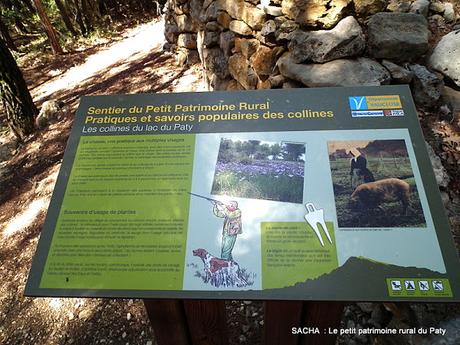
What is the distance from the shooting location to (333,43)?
7.18 ft

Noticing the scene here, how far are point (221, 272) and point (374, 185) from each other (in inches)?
26.2

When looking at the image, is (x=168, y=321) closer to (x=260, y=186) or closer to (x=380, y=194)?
(x=260, y=186)

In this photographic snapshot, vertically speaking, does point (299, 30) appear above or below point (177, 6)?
above

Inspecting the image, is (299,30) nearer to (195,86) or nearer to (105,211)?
(105,211)

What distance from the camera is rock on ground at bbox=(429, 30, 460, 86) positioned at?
217 centimetres

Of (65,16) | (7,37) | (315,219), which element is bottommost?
(65,16)

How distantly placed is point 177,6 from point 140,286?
16.9 ft

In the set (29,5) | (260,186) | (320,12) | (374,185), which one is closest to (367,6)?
(320,12)

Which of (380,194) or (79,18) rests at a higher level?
(380,194)

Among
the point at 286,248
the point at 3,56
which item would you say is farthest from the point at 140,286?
the point at 3,56

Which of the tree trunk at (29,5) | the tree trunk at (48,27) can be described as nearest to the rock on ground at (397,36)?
the tree trunk at (48,27)

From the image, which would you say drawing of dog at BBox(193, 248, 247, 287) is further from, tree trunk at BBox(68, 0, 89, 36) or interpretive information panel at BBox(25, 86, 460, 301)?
tree trunk at BBox(68, 0, 89, 36)

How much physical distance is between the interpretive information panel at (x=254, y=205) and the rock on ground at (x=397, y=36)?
97 centimetres

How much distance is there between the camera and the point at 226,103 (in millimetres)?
1481
